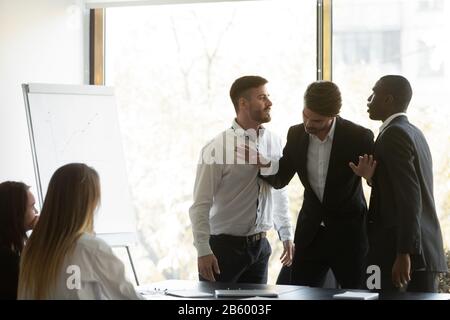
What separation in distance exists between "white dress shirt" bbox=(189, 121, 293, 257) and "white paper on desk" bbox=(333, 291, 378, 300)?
952 millimetres

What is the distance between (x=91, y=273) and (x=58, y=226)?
0.67ft

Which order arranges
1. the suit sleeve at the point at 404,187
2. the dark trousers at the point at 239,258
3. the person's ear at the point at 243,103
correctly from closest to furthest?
the suit sleeve at the point at 404,187 < the dark trousers at the point at 239,258 < the person's ear at the point at 243,103

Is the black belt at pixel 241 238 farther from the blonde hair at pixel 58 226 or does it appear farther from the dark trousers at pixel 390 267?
the blonde hair at pixel 58 226

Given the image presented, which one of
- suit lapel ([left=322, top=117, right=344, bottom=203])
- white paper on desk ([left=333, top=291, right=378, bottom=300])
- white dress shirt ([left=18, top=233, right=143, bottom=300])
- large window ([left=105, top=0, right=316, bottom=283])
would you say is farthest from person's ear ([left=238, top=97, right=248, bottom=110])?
white dress shirt ([left=18, top=233, right=143, bottom=300])

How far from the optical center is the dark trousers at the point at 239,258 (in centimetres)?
376

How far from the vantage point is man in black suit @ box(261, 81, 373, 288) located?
3537 mm

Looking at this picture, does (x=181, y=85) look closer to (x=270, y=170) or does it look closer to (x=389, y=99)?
(x=270, y=170)

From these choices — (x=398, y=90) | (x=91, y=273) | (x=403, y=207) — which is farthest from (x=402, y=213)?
(x=91, y=273)

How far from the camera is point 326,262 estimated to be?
11.7ft

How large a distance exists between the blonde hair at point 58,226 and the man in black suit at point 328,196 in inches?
51.6

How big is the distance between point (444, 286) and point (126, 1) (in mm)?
3017

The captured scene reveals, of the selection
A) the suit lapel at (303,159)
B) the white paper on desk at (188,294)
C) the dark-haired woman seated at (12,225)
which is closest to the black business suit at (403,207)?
the suit lapel at (303,159)

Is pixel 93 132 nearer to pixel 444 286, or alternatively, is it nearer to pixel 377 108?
pixel 377 108
